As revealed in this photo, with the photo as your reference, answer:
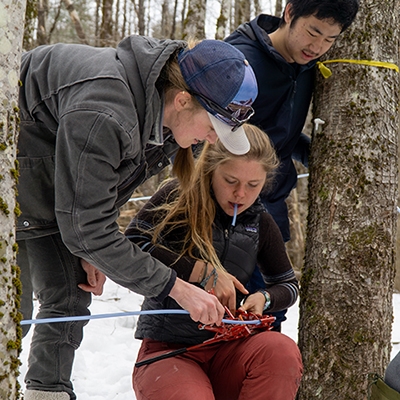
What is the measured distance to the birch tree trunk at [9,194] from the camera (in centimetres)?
124

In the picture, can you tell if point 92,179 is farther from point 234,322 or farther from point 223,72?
point 234,322

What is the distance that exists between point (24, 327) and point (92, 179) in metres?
0.89

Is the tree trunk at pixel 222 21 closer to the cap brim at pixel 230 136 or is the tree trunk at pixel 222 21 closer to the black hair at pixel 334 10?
the black hair at pixel 334 10

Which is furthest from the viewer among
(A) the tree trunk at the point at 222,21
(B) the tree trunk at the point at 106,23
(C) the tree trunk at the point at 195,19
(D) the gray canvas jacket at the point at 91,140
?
(B) the tree trunk at the point at 106,23

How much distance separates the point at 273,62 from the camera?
2.45 metres

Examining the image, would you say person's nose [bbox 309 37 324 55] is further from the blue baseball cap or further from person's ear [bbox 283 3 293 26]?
the blue baseball cap

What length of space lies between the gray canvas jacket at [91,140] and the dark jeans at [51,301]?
0.58ft

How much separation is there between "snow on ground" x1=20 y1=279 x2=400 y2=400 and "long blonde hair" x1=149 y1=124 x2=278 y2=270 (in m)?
1.25

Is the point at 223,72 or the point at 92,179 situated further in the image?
the point at 223,72

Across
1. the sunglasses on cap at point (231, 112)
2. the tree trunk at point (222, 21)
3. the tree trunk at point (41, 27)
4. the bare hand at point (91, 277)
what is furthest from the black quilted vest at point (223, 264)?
the tree trunk at point (41, 27)

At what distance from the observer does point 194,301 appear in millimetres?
1806

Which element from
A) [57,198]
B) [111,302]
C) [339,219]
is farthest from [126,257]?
[111,302]

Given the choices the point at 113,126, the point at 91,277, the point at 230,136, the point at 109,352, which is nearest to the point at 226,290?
the point at 91,277

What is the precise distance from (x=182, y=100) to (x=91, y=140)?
35cm
